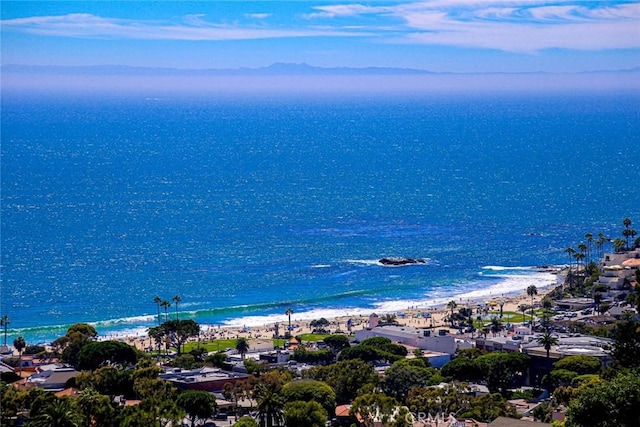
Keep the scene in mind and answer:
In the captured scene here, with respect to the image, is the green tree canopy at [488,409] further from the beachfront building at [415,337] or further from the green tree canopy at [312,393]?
the beachfront building at [415,337]

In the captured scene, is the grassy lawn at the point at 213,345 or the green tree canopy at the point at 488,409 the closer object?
the green tree canopy at the point at 488,409

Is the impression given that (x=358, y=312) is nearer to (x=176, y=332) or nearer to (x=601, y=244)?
(x=176, y=332)

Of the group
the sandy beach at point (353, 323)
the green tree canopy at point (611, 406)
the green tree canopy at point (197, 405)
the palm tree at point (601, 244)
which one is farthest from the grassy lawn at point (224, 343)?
the green tree canopy at point (611, 406)

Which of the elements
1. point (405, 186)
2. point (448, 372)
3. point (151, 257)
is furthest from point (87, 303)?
point (405, 186)

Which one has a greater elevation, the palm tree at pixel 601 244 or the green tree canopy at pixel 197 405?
the green tree canopy at pixel 197 405

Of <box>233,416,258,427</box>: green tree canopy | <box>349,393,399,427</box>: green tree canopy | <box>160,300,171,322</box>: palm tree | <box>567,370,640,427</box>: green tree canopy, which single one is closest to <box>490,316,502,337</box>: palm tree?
<box>160,300,171,322</box>: palm tree

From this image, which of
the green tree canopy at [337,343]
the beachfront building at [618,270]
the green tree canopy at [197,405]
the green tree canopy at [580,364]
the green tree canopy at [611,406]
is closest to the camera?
the green tree canopy at [611,406]

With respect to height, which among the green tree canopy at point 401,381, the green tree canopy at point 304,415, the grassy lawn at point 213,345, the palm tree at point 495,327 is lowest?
the grassy lawn at point 213,345

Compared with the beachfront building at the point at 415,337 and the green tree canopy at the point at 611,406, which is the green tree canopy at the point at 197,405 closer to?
the green tree canopy at the point at 611,406

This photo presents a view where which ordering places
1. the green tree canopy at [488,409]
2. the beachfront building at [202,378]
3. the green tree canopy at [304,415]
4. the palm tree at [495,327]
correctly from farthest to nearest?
the palm tree at [495,327], the beachfront building at [202,378], the green tree canopy at [488,409], the green tree canopy at [304,415]
